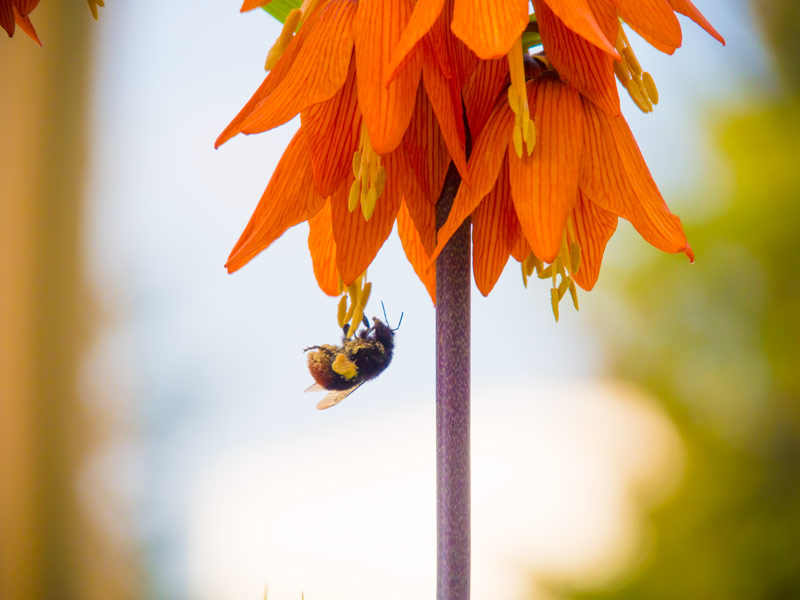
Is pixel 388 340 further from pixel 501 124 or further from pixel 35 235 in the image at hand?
pixel 35 235

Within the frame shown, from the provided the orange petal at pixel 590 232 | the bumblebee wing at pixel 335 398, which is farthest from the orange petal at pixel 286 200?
the bumblebee wing at pixel 335 398

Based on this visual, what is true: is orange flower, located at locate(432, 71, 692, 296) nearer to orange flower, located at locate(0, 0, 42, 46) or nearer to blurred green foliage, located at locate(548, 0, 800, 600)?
orange flower, located at locate(0, 0, 42, 46)

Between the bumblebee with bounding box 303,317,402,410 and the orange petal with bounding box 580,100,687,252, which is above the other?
the orange petal with bounding box 580,100,687,252

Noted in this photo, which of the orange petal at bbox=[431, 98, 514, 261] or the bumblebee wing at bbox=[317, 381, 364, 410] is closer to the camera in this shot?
the orange petal at bbox=[431, 98, 514, 261]

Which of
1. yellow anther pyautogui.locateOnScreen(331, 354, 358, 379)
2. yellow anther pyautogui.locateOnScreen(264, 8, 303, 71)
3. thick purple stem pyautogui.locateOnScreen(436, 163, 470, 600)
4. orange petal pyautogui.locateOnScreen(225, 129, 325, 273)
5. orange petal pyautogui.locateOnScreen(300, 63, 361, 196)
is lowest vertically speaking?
thick purple stem pyautogui.locateOnScreen(436, 163, 470, 600)

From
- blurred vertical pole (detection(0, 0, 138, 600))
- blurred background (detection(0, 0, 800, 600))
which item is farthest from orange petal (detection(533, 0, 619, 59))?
blurred vertical pole (detection(0, 0, 138, 600))

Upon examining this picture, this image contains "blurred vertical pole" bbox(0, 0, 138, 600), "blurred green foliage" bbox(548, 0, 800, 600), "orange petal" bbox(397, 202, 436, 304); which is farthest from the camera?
"blurred vertical pole" bbox(0, 0, 138, 600)

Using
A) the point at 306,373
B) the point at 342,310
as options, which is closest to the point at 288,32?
the point at 342,310
